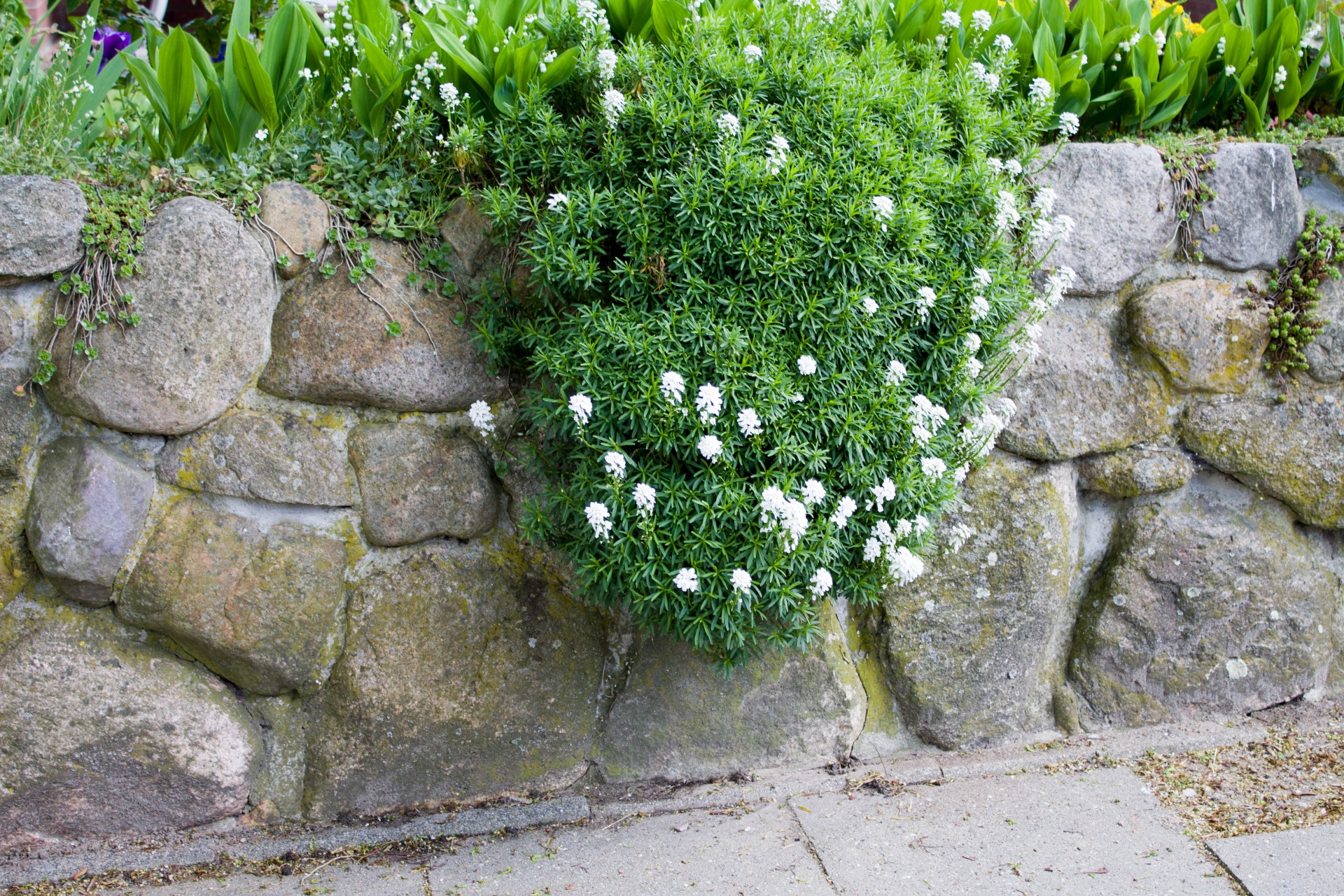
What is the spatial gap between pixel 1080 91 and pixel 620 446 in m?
1.76

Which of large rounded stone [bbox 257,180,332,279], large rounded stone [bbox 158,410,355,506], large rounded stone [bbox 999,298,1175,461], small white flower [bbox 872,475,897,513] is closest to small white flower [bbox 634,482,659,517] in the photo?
small white flower [bbox 872,475,897,513]

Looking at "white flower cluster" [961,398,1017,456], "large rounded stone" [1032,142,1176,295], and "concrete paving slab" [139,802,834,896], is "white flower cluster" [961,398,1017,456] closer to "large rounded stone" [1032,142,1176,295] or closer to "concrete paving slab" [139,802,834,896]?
"large rounded stone" [1032,142,1176,295]

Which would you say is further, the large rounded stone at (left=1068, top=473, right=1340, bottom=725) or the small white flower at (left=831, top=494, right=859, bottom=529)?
the large rounded stone at (left=1068, top=473, right=1340, bottom=725)

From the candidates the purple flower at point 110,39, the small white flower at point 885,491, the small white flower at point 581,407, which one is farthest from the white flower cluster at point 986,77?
the purple flower at point 110,39

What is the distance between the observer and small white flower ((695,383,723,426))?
80.5 inches

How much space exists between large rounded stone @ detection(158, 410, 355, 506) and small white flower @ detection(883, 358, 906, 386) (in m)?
1.32

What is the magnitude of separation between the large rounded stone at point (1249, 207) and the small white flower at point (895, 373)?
1146 millimetres

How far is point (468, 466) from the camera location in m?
2.40

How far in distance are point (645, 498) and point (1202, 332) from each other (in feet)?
5.66

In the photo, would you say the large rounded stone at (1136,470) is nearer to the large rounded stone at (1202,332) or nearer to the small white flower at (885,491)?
the large rounded stone at (1202,332)

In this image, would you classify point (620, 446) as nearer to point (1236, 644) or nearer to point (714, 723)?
point (714, 723)

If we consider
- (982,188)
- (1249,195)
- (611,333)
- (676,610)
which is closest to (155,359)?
(611,333)

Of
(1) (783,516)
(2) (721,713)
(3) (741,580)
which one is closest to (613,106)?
(1) (783,516)

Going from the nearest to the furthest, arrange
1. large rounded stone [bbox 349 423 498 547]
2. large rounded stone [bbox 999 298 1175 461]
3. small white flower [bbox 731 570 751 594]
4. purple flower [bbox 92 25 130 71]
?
small white flower [bbox 731 570 751 594], large rounded stone [bbox 349 423 498 547], large rounded stone [bbox 999 298 1175 461], purple flower [bbox 92 25 130 71]
